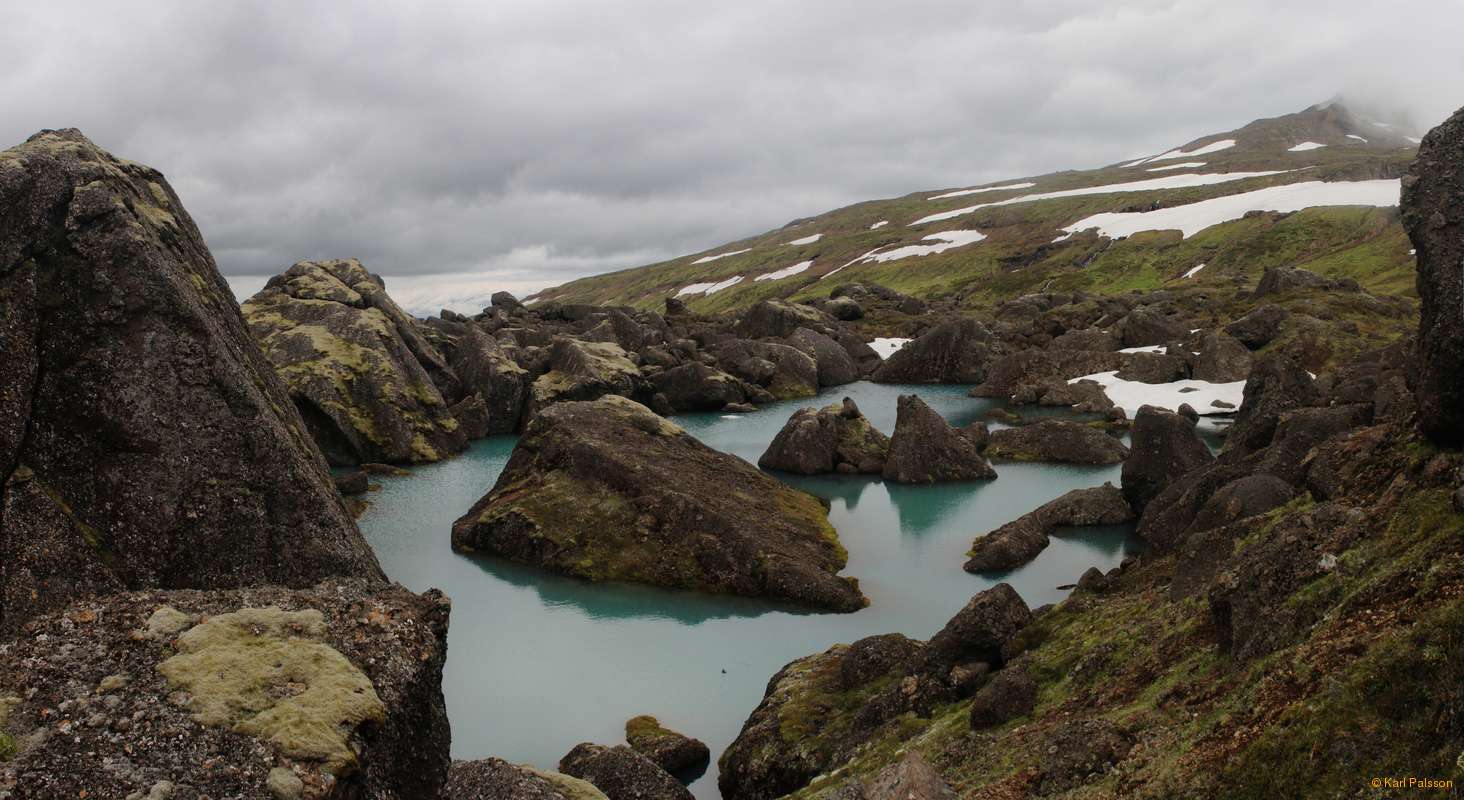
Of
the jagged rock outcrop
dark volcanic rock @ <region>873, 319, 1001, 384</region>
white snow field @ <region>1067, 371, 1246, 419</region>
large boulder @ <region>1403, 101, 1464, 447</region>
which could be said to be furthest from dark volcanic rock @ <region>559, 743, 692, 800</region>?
dark volcanic rock @ <region>873, 319, 1001, 384</region>

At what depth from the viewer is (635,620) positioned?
30.9 m

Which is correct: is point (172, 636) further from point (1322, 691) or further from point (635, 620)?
point (635, 620)

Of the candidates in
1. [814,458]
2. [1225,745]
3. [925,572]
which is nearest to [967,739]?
[1225,745]

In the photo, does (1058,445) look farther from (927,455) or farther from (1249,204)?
(1249,204)

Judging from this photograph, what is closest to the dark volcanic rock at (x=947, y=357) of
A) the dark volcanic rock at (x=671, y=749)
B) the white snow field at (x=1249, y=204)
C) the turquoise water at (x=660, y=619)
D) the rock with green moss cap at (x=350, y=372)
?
the turquoise water at (x=660, y=619)

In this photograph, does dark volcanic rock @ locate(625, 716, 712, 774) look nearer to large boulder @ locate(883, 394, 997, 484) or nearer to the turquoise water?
the turquoise water

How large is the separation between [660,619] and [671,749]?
9758mm

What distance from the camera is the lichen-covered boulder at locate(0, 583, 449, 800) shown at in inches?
393

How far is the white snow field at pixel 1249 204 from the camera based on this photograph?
156 metres

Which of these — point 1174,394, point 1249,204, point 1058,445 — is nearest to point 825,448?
point 1058,445

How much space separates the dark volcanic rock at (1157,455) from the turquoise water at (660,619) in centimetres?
237

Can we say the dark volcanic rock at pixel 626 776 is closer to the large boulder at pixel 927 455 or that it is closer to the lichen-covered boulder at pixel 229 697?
the lichen-covered boulder at pixel 229 697

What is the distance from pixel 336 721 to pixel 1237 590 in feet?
43.1

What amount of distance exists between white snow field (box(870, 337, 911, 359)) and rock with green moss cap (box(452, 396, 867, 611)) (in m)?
67.8
